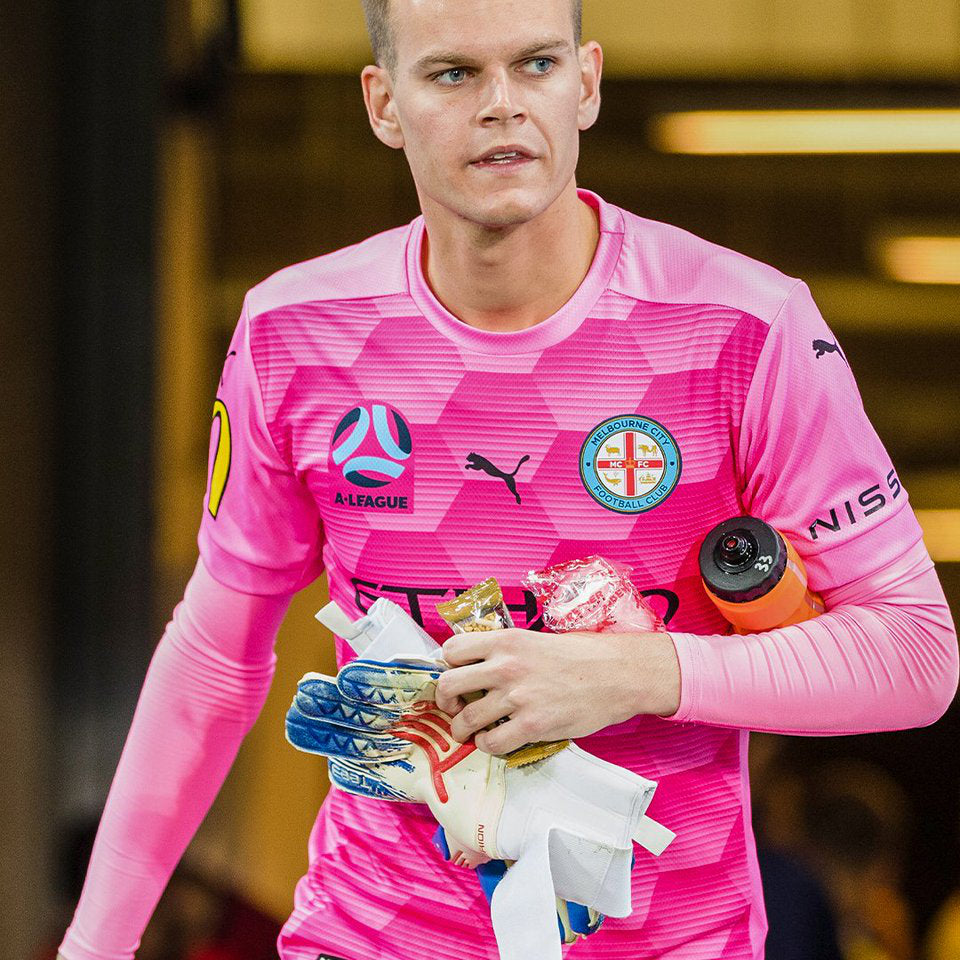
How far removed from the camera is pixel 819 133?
322 centimetres

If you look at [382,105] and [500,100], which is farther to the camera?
[382,105]

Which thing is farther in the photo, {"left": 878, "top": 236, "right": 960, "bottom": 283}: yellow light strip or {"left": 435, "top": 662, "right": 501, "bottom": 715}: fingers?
{"left": 878, "top": 236, "right": 960, "bottom": 283}: yellow light strip

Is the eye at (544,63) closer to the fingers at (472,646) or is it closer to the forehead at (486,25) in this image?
the forehead at (486,25)

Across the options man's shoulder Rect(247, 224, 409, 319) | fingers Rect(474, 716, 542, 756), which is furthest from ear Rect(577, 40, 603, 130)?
fingers Rect(474, 716, 542, 756)

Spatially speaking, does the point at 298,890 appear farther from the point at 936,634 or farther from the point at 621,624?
the point at 936,634

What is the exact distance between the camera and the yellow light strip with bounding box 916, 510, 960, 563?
3.10m

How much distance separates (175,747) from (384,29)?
75cm

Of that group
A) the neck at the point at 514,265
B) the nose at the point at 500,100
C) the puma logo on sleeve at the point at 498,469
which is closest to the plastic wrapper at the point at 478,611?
the puma logo on sleeve at the point at 498,469

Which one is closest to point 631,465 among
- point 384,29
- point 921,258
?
point 384,29

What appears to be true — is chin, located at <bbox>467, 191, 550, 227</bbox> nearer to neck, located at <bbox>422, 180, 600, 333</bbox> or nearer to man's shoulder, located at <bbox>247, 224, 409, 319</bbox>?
neck, located at <bbox>422, 180, 600, 333</bbox>

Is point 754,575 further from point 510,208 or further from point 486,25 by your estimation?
point 486,25

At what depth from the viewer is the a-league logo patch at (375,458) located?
143 cm

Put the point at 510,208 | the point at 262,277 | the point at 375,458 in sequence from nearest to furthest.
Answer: the point at 510,208, the point at 375,458, the point at 262,277

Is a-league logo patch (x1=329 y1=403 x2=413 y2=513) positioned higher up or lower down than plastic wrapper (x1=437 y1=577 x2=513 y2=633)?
higher up
